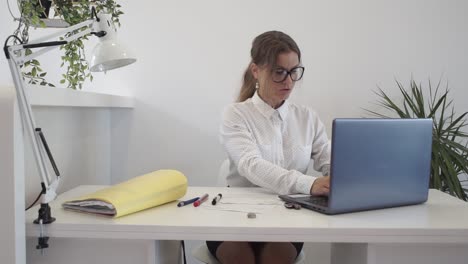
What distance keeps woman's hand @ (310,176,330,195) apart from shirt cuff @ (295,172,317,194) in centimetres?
1

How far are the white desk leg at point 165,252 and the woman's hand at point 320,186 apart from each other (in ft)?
1.52

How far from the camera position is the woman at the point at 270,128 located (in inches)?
55.7

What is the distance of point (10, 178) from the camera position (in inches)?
35.4

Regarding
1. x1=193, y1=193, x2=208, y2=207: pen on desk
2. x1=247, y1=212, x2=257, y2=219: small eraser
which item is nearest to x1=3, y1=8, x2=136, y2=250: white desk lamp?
x1=193, y1=193, x2=208, y2=207: pen on desk

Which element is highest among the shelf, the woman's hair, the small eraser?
the woman's hair

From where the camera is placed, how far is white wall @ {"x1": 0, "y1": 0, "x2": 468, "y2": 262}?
2422mm

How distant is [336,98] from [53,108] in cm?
162

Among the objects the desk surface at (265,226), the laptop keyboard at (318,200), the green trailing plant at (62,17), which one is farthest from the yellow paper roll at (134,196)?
the green trailing plant at (62,17)

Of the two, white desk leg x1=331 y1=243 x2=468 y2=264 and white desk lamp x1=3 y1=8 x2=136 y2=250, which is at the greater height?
white desk lamp x1=3 y1=8 x2=136 y2=250

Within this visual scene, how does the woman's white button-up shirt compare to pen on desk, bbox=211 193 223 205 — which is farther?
the woman's white button-up shirt

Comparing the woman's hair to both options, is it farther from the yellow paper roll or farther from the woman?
the yellow paper roll

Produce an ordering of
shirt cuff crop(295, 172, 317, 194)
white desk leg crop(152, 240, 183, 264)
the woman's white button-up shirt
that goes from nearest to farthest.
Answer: white desk leg crop(152, 240, 183, 264), shirt cuff crop(295, 172, 317, 194), the woman's white button-up shirt

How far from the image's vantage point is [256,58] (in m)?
1.66

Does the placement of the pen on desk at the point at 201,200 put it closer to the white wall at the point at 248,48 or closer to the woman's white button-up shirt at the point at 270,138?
the woman's white button-up shirt at the point at 270,138
